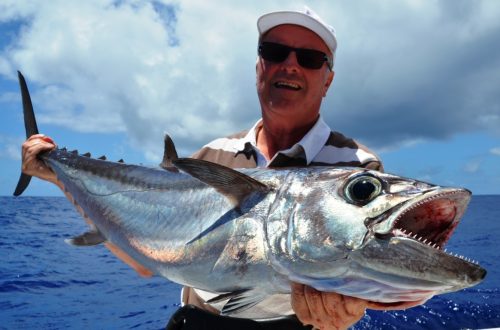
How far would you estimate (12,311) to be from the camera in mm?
9406

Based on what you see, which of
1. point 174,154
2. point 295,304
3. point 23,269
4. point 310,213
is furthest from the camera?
point 23,269

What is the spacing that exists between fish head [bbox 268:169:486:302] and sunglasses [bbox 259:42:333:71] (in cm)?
128

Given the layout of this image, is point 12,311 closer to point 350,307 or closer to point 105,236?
point 105,236

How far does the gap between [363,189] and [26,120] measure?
352 centimetres

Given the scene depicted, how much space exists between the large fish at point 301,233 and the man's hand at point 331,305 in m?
0.09

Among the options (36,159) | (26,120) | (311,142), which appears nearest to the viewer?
(311,142)

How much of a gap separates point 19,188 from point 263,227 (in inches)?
129

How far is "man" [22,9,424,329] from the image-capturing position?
2955 mm

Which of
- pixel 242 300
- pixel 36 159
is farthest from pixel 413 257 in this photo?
pixel 36 159

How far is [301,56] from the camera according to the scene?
309 cm

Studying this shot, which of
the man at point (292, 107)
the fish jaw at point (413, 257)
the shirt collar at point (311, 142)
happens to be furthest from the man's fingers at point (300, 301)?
the shirt collar at point (311, 142)

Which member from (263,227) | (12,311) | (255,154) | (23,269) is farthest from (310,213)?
(23,269)

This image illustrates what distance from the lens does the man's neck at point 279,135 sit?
3160mm

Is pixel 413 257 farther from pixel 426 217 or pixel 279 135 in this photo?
pixel 279 135
